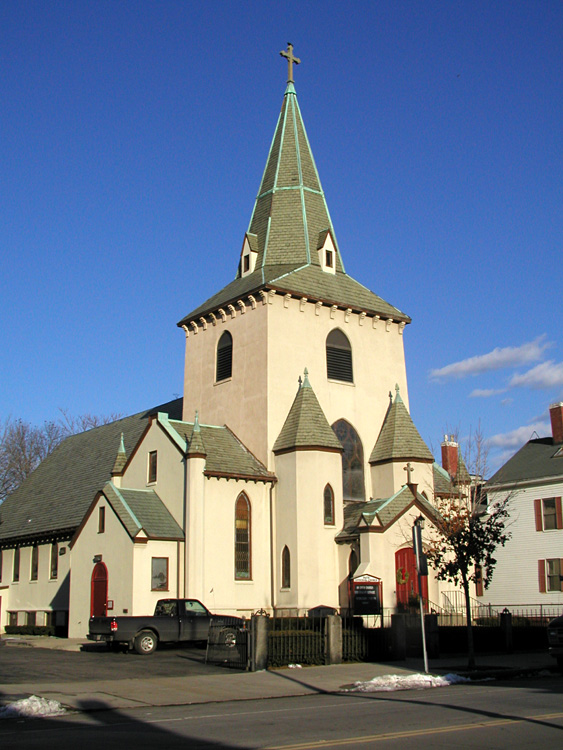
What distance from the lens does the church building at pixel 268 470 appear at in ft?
101

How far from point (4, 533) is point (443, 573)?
28476mm

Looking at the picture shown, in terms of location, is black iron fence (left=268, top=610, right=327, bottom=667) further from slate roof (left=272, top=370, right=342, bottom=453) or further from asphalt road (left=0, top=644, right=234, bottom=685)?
slate roof (left=272, top=370, right=342, bottom=453)

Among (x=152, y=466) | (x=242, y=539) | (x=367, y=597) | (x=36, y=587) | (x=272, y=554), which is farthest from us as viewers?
(x=36, y=587)

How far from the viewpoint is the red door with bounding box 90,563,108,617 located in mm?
31391

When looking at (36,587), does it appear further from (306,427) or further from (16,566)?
(306,427)

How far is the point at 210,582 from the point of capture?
101ft

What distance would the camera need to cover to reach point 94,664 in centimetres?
2197

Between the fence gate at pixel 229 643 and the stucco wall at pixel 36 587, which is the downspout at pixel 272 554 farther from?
the stucco wall at pixel 36 587

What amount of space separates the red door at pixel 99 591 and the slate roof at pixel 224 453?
567 cm

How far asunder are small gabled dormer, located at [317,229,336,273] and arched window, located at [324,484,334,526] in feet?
36.3

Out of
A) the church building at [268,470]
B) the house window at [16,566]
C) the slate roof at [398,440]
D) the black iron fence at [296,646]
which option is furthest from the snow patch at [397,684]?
the house window at [16,566]

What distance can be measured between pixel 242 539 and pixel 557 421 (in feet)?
69.6

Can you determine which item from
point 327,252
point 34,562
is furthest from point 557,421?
point 34,562

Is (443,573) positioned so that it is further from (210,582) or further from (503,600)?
(503,600)
